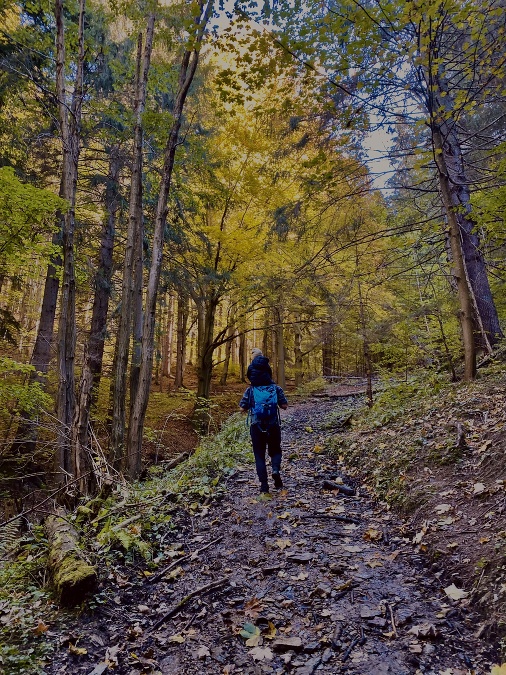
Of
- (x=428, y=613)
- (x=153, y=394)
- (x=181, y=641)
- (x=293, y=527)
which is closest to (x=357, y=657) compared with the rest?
(x=428, y=613)

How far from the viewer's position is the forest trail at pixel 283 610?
2445 mm

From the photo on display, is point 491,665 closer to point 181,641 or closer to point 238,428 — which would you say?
point 181,641

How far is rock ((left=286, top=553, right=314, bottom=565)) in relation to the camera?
3.63 m

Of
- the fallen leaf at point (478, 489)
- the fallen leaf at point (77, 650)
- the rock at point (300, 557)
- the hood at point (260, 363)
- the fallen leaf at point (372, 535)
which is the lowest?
the fallen leaf at point (77, 650)

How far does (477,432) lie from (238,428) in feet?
20.7

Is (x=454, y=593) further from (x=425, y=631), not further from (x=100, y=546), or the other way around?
(x=100, y=546)

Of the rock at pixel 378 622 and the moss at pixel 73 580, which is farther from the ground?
the moss at pixel 73 580

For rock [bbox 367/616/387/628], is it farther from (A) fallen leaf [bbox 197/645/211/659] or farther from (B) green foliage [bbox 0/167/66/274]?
(B) green foliage [bbox 0/167/66/274]

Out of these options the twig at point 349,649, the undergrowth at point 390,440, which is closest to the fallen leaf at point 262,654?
the twig at point 349,649

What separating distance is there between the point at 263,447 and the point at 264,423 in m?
0.33

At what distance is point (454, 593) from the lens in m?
2.86

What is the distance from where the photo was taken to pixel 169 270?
12109mm

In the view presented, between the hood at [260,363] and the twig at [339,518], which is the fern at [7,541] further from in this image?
the hood at [260,363]

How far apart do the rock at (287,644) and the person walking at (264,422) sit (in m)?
2.56
